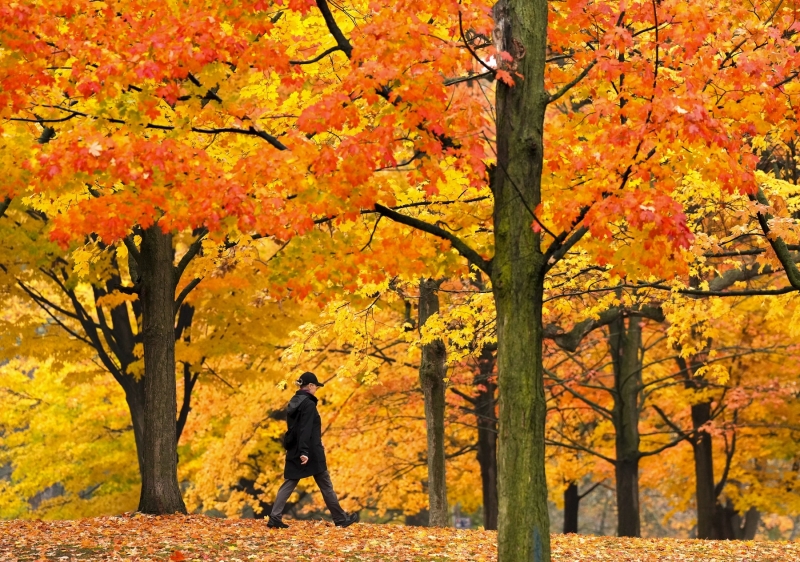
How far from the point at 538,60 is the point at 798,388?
14.4 m

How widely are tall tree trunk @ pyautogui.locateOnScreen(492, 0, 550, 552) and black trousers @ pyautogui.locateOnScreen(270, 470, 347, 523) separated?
4.06 meters

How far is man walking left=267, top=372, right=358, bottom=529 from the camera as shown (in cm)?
1096

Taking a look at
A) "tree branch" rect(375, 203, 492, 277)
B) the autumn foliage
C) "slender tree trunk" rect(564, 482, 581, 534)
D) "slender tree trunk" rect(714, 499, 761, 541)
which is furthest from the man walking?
"slender tree trunk" rect(564, 482, 581, 534)

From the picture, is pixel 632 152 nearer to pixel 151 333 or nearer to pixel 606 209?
pixel 606 209

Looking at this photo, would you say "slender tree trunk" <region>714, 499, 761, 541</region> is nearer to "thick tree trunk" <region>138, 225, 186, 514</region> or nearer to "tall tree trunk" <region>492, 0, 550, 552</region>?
"thick tree trunk" <region>138, 225, 186, 514</region>

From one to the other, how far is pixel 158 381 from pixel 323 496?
3.28 m

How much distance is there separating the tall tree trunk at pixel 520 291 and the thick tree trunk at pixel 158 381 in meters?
6.77

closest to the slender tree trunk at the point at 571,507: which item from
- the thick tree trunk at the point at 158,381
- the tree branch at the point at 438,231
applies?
the thick tree trunk at the point at 158,381

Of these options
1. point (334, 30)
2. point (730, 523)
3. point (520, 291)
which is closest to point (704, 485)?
point (730, 523)

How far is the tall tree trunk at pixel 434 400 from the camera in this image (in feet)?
49.8

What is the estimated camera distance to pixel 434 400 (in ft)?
51.0

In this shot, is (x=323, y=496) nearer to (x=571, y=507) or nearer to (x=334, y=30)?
(x=334, y=30)

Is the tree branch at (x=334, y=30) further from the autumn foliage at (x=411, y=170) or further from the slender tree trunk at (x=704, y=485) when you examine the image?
the slender tree trunk at (x=704, y=485)

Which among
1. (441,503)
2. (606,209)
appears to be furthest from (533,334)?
(441,503)
